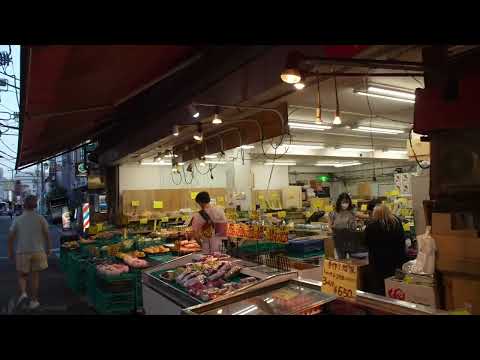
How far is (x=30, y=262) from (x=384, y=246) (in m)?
6.24

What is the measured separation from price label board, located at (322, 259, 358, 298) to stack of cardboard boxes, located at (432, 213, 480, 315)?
972mm

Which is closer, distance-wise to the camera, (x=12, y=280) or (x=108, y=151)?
(x=12, y=280)

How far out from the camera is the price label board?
7.63ft

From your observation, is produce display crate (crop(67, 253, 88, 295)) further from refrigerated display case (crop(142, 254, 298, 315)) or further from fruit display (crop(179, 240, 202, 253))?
refrigerated display case (crop(142, 254, 298, 315))

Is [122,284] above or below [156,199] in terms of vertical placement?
below

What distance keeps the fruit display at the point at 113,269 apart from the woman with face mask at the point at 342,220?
12.4 ft

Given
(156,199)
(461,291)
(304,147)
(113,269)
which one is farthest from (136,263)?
(304,147)

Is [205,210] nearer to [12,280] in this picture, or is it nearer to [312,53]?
[312,53]

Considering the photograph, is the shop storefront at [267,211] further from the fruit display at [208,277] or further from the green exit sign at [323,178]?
the green exit sign at [323,178]

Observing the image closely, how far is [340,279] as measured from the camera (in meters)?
2.40

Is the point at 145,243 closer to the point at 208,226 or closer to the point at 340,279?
the point at 208,226
